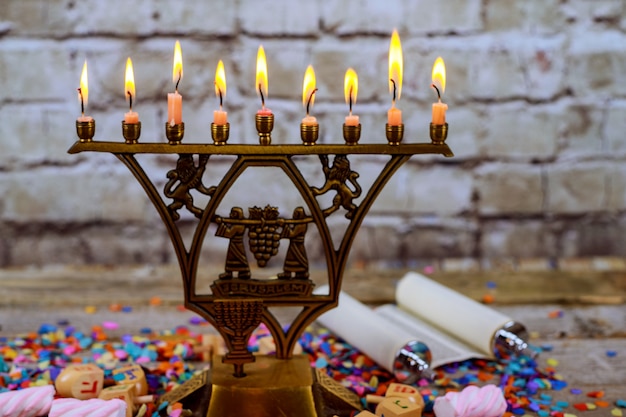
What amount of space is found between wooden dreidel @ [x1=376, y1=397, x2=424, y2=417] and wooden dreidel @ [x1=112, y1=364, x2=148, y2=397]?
0.34 metres

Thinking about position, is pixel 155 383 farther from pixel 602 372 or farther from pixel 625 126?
pixel 625 126

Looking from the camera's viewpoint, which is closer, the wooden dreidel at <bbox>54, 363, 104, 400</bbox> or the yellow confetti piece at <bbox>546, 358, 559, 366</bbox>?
the wooden dreidel at <bbox>54, 363, 104, 400</bbox>

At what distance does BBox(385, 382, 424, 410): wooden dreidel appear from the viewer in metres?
1.21

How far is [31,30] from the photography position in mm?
1963

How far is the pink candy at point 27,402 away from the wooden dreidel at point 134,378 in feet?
0.33

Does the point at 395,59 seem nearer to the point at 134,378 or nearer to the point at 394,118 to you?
the point at 394,118

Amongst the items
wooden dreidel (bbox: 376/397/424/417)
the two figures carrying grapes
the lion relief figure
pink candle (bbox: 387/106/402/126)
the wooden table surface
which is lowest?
wooden dreidel (bbox: 376/397/424/417)

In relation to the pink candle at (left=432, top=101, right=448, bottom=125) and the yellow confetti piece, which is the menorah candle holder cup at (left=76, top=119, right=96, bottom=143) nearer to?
the pink candle at (left=432, top=101, right=448, bottom=125)

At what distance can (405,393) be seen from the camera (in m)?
1.22

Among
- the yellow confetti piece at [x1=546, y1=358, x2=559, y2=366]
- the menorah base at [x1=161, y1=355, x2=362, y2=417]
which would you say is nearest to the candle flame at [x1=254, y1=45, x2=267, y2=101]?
the menorah base at [x1=161, y1=355, x2=362, y2=417]

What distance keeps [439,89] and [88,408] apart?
624mm

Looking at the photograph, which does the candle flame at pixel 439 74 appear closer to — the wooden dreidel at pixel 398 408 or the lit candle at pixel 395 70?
the lit candle at pixel 395 70

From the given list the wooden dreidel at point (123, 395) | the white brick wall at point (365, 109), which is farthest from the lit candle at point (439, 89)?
the white brick wall at point (365, 109)

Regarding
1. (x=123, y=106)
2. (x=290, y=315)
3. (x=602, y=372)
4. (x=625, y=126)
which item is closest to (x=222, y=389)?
(x=290, y=315)
